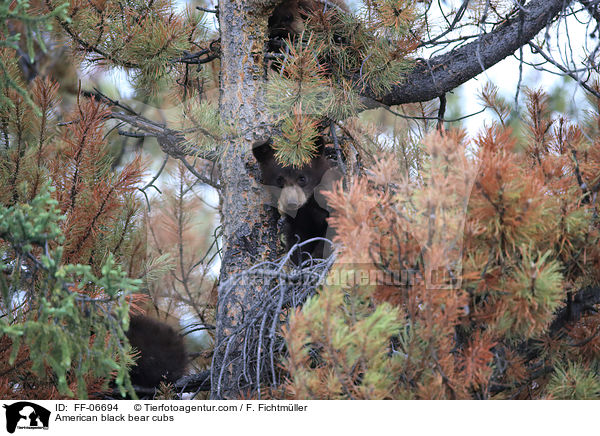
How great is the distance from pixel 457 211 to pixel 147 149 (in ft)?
14.1

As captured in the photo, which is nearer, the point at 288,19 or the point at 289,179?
the point at 288,19

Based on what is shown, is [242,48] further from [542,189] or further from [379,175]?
[542,189]

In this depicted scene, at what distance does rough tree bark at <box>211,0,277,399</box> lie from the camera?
2.94 m

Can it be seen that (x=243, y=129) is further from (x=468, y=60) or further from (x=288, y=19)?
(x=468, y=60)

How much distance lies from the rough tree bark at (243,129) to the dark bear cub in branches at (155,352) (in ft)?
2.71

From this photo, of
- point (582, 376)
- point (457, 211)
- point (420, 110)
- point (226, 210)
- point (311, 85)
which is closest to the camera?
point (457, 211)
